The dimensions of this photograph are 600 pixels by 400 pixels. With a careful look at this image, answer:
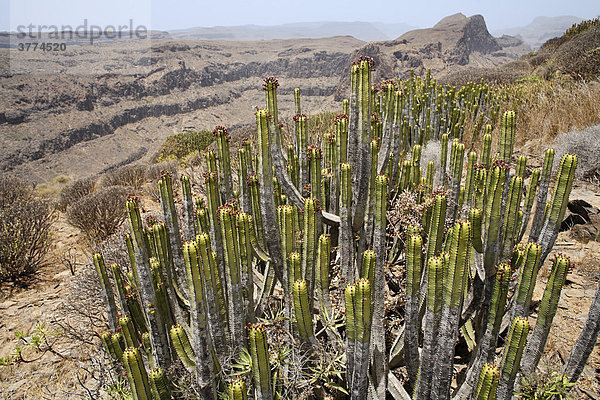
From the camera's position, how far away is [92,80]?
7462 centimetres

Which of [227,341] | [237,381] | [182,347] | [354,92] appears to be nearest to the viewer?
[237,381]

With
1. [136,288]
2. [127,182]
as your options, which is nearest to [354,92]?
[136,288]

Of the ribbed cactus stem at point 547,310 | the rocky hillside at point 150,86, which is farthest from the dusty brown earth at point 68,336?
the rocky hillside at point 150,86

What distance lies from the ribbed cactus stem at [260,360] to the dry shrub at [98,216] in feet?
18.1

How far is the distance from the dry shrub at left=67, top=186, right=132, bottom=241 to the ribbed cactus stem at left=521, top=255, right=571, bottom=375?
6.56m

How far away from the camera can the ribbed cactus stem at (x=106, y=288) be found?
2.80m

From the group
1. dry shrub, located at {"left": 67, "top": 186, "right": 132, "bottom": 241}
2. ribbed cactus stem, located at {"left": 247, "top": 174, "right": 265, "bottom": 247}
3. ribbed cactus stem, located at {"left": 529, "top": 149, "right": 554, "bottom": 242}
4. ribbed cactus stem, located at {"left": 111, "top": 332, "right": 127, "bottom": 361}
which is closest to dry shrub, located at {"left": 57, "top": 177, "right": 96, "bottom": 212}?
dry shrub, located at {"left": 67, "top": 186, "right": 132, "bottom": 241}

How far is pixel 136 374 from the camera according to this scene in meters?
2.08

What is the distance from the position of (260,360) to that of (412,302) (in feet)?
3.32

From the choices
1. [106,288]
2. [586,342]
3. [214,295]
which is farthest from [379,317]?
[106,288]

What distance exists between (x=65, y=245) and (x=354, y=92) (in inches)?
254

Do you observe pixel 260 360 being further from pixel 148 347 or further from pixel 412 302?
pixel 148 347

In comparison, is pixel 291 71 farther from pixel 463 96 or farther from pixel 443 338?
pixel 443 338

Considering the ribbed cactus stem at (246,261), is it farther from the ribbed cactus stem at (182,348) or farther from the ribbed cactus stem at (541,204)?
the ribbed cactus stem at (541,204)
